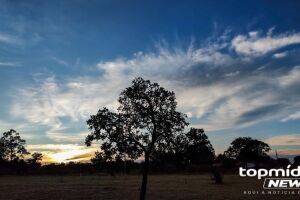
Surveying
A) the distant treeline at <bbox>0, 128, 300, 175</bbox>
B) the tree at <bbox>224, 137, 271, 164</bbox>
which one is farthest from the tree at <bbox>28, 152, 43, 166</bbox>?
the tree at <bbox>224, 137, 271, 164</bbox>

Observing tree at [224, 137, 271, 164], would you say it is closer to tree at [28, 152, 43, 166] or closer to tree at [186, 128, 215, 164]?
tree at [186, 128, 215, 164]

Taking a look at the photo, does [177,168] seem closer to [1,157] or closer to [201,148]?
[201,148]

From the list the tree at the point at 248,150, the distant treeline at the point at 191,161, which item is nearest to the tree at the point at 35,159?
the distant treeline at the point at 191,161

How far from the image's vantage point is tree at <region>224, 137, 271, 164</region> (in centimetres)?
17919

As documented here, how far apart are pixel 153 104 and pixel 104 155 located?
687 cm

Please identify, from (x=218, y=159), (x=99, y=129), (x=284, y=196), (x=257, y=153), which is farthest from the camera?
(x=218, y=159)

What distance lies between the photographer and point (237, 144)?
187 m

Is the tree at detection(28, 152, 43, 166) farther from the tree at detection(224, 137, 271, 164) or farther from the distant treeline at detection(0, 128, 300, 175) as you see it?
the tree at detection(224, 137, 271, 164)

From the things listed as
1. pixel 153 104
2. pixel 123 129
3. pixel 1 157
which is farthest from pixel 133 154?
pixel 1 157

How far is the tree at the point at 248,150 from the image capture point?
179 metres

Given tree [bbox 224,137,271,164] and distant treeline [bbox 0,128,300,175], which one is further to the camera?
tree [bbox 224,137,271,164]

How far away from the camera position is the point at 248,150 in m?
183

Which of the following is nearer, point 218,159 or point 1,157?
point 1,157

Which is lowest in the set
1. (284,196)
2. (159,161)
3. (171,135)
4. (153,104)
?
(284,196)
